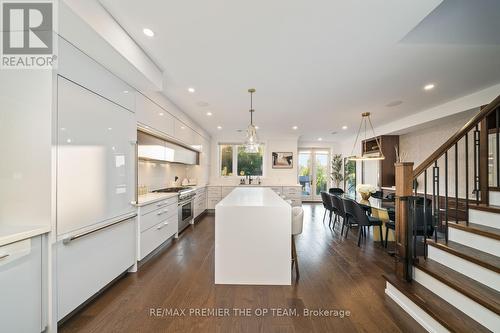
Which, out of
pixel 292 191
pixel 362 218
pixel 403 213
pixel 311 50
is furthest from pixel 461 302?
pixel 292 191

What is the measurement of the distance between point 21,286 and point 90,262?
1.74 ft

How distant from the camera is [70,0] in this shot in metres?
1.33

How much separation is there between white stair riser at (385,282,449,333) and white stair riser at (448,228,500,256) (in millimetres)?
815

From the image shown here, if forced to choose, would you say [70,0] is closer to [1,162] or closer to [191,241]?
[1,162]

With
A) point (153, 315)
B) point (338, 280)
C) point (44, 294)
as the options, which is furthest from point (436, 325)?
point (44, 294)

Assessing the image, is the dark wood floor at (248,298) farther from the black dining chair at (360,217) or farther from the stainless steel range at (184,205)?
the stainless steel range at (184,205)

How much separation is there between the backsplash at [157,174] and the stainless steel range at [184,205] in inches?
7.7

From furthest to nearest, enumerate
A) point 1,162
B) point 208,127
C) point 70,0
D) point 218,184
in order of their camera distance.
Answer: point 218,184 → point 208,127 → point 1,162 → point 70,0

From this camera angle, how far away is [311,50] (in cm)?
207

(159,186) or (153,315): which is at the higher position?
(159,186)

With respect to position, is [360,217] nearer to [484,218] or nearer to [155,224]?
[484,218]

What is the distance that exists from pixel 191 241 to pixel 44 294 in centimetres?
231

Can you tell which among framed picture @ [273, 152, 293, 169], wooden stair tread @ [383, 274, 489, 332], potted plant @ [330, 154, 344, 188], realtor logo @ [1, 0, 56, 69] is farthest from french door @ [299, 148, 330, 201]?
realtor logo @ [1, 0, 56, 69]

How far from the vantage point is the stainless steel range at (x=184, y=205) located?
3.87 m
